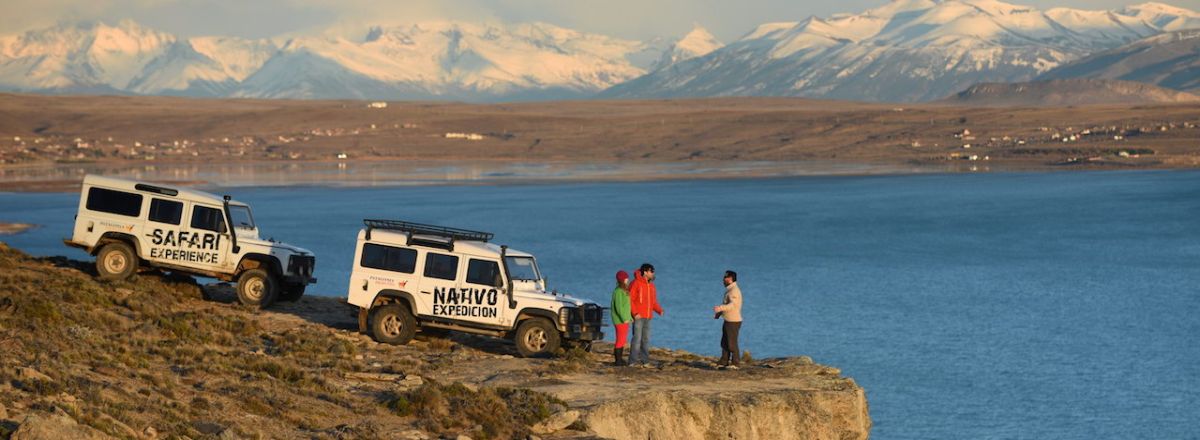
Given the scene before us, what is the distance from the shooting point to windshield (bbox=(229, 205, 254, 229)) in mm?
28016

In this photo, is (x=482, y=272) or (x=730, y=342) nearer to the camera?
(x=730, y=342)

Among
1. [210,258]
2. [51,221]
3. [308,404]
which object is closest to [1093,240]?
[51,221]

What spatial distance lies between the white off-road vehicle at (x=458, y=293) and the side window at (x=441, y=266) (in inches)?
0.6

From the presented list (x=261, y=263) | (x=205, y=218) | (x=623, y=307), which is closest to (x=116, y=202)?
(x=205, y=218)

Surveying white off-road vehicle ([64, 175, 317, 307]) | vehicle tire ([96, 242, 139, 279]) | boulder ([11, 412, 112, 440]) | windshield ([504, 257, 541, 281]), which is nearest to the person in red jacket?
windshield ([504, 257, 541, 281])

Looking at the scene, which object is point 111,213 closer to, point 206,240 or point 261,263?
point 206,240

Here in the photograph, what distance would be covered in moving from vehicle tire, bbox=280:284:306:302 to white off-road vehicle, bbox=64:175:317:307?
374mm

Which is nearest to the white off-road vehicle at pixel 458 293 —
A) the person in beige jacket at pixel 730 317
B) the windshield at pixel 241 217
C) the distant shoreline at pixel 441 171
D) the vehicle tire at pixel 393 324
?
the vehicle tire at pixel 393 324

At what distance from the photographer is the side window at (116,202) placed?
27500mm

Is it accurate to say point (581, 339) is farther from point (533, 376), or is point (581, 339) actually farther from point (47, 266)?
point (47, 266)

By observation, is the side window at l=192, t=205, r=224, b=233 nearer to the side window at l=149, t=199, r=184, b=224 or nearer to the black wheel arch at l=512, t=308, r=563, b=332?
the side window at l=149, t=199, r=184, b=224

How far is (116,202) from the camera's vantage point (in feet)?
90.5

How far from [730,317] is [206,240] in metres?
9.93

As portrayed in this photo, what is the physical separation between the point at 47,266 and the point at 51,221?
6476 centimetres
